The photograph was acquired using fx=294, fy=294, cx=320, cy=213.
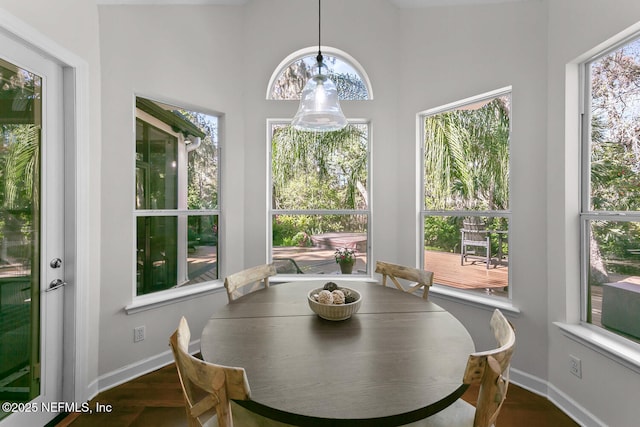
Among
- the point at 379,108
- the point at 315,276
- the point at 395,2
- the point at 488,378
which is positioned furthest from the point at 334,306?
the point at 395,2

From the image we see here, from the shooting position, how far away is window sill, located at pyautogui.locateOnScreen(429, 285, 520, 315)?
2303 millimetres

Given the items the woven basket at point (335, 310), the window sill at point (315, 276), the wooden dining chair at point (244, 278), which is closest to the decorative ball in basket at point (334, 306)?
the woven basket at point (335, 310)

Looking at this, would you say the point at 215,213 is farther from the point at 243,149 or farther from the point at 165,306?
the point at 165,306

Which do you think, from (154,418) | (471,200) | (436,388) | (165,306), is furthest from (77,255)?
(471,200)

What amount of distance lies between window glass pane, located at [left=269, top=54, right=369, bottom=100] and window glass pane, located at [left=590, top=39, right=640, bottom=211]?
1.77 metres

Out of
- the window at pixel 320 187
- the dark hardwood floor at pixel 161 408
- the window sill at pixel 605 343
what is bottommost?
the dark hardwood floor at pixel 161 408

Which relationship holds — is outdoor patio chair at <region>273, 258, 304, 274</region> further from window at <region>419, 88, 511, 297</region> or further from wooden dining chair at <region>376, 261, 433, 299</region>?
window at <region>419, 88, 511, 297</region>

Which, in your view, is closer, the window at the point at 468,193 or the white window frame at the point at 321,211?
the window at the point at 468,193

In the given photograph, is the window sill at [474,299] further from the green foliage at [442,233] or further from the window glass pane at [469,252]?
the green foliage at [442,233]

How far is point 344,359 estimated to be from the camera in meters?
1.11

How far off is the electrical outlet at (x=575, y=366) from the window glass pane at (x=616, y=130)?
1.00 meters

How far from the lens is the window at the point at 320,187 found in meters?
2.98

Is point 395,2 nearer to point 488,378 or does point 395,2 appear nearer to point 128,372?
point 488,378

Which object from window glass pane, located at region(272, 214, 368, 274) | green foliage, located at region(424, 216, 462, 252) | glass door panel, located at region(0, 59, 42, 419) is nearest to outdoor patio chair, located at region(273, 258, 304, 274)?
window glass pane, located at region(272, 214, 368, 274)
